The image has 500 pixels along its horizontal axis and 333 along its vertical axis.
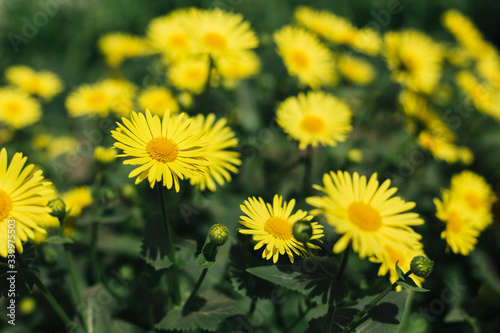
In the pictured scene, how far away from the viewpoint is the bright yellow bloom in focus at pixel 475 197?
2455mm

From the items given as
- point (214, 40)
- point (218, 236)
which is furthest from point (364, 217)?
point (214, 40)

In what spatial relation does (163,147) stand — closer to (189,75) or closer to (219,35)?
(219,35)

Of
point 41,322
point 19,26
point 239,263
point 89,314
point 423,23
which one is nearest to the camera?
point 239,263

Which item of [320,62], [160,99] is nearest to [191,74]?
[160,99]

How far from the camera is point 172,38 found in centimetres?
323

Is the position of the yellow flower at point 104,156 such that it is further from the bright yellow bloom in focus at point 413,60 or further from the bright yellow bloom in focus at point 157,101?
Result: the bright yellow bloom in focus at point 413,60

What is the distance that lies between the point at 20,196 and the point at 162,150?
19.8 inches

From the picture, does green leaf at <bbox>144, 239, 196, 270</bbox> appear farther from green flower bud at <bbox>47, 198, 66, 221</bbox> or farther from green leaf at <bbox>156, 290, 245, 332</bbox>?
green flower bud at <bbox>47, 198, 66, 221</bbox>

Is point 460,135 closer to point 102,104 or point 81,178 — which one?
point 102,104

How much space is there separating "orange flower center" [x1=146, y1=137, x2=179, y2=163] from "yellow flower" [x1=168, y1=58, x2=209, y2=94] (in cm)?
149

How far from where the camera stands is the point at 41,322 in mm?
2271

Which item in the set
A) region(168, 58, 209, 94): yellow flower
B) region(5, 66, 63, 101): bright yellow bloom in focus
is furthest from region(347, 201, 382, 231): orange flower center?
region(5, 66, 63, 101): bright yellow bloom in focus

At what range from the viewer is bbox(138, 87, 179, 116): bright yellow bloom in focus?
9.33ft

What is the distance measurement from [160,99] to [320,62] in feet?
4.08
